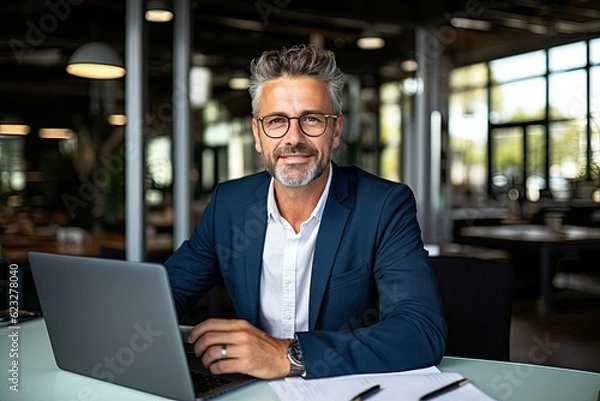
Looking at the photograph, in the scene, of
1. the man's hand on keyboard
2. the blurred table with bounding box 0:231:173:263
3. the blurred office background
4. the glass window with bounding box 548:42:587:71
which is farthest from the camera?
the glass window with bounding box 548:42:587:71

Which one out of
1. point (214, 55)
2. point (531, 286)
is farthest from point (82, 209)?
point (531, 286)

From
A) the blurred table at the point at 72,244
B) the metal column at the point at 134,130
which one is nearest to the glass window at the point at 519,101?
the blurred table at the point at 72,244

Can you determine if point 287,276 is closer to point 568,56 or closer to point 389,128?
point 389,128

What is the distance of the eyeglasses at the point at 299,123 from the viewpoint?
1.68 m

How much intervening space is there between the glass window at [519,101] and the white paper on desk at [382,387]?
10.9 metres

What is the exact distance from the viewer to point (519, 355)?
447cm

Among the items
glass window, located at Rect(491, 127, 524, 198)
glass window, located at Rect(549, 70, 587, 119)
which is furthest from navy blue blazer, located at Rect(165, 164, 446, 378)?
glass window, located at Rect(491, 127, 524, 198)

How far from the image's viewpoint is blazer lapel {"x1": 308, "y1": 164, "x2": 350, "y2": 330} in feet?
5.58

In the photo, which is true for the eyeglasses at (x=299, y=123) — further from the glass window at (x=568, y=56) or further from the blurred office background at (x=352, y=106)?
the glass window at (x=568, y=56)

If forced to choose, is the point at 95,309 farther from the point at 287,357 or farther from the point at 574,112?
the point at 574,112

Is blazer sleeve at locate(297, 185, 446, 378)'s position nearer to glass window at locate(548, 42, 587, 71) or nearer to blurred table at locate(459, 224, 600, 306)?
blurred table at locate(459, 224, 600, 306)

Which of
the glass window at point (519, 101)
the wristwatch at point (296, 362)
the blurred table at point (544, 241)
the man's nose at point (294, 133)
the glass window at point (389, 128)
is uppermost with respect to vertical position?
the glass window at point (519, 101)

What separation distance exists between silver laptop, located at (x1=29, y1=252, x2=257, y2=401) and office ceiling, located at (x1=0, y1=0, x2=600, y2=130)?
78.3 inches

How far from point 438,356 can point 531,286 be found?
6330 mm
